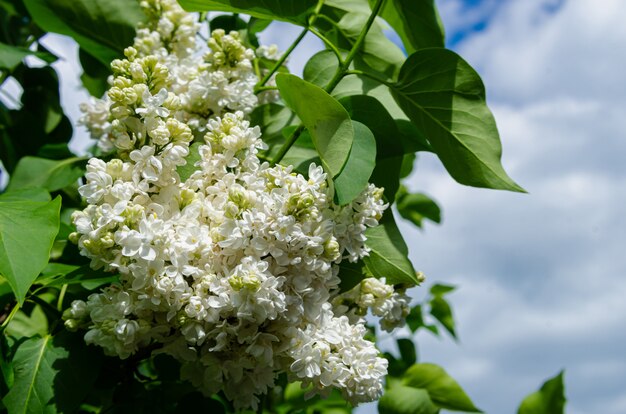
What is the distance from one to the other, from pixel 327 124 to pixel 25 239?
370 millimetres

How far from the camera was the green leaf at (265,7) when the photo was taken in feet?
3.50

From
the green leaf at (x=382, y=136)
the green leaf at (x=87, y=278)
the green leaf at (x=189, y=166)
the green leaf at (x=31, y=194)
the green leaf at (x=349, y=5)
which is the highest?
the green leaf at (x=349, y=5)

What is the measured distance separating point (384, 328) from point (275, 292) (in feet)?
1.01

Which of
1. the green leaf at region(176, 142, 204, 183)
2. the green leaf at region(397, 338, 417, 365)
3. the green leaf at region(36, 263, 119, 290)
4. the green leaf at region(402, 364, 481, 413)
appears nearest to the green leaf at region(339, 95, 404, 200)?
the green leaf at region(176, 142, 204, 183)

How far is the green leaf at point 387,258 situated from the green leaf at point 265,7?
336 mm

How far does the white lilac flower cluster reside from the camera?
846 millimetres

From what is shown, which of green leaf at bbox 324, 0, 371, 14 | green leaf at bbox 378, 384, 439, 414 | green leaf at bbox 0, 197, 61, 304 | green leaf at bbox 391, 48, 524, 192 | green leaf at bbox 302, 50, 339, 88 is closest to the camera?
green leaf at bbox 0, 197, 61, 304

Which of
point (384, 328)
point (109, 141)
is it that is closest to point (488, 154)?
point (384, 328)

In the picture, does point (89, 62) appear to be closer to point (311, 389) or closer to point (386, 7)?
point (386, 7)

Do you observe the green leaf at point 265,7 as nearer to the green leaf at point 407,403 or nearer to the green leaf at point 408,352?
the green leaf at point 407,403

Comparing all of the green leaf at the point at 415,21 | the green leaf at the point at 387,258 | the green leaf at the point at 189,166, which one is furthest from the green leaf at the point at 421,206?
the green leaf at the point at 189,166

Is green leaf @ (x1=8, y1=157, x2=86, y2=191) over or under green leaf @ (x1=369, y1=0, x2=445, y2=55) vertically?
under

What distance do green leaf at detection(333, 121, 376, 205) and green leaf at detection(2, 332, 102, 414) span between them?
0.40 metres

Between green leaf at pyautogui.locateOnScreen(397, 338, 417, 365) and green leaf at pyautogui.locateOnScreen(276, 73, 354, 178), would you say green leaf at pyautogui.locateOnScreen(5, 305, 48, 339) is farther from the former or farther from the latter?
green leaf at pyautogui.locateOnScreen(397, 338, 417, 365)
